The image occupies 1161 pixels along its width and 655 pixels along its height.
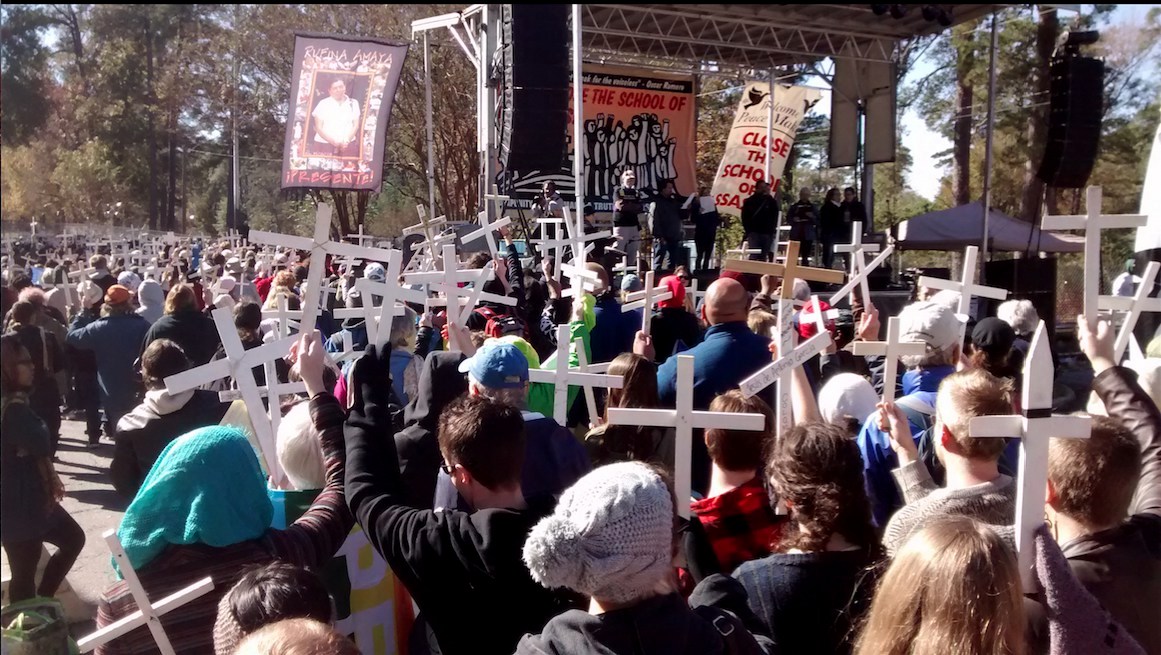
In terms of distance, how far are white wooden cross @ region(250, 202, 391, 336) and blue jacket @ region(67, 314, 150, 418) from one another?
144 inches

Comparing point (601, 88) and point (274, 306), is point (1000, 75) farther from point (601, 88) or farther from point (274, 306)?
point (274, 306)

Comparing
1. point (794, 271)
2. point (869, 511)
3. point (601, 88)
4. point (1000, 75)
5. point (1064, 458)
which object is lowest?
point (869, 511)

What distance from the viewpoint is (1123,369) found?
8.79ft

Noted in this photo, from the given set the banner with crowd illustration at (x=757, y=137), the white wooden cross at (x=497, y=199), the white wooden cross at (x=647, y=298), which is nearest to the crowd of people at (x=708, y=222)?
the white wooden cross at (x=497, y=199)

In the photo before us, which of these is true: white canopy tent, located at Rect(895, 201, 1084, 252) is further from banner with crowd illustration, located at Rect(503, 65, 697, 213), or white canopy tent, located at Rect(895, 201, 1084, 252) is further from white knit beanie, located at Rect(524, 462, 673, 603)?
white knit beanie, located at Rect(524, 462, 673, 603)

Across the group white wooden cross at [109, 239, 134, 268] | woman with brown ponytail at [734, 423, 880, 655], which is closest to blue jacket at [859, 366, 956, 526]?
woman with brown ponytail at [734, 423, 880, 655]

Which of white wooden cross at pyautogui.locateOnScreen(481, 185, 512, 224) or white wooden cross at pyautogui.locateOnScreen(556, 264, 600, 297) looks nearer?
white wooden cross at pyautogui.locateOnScreen(556, 264, 600, 297)

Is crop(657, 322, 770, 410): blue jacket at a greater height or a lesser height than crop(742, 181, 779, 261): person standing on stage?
lesser

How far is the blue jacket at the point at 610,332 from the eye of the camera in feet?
19.2

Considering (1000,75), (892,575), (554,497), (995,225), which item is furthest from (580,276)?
(1000,75)

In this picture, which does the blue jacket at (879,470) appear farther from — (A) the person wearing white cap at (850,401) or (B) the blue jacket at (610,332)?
(B) the blue jacket at (610,332)

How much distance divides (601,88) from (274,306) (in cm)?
1209

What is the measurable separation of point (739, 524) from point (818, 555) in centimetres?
34

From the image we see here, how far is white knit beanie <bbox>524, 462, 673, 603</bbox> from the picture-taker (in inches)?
63.1
